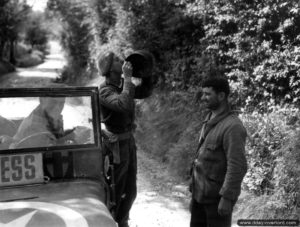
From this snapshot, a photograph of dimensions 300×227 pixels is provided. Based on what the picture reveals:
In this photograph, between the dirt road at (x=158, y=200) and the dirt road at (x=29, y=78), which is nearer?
the dirt road at (x=158, y=200)

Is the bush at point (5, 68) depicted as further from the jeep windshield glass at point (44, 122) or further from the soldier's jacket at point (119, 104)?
the jeep windshield glass at point (44, 122)

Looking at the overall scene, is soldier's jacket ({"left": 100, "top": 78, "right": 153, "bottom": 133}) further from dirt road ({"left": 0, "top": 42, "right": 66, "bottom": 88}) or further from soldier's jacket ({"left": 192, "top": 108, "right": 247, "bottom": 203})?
dirt road ({"left": 0, "top": 42, "right": 66, "bottom": 88})

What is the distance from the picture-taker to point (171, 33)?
9.52 meters

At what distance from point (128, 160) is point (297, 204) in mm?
1954

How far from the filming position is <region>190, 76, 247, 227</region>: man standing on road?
10.00 feet

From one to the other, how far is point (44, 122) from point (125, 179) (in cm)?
111

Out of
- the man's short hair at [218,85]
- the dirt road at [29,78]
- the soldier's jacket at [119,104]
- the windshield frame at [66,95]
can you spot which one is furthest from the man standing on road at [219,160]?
the dirt road at [29,78]

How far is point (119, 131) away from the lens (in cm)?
407

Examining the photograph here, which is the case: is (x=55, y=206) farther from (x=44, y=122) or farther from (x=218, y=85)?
(x=218, y=85)

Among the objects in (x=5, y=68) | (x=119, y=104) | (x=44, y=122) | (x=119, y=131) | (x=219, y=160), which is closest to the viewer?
(x=219, y=160)

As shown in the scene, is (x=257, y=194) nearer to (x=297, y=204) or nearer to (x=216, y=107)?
(x=297, y=204)

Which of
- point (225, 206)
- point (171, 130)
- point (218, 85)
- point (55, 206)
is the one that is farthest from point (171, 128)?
point (55, 206)

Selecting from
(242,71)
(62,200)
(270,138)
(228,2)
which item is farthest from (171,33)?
(62,200)

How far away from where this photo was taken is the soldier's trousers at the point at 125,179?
4.07m
